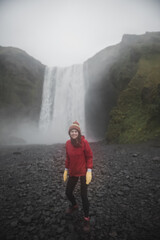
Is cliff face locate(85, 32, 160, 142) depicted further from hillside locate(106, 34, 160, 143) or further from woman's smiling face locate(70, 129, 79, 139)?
woman's smiling face locate(70, 129, 79, 139)

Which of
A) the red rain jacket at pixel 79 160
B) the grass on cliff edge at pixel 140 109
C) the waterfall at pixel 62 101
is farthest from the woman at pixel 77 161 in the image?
the waterfall at pixel 62 101

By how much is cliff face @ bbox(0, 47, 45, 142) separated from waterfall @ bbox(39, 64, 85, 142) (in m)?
2.41

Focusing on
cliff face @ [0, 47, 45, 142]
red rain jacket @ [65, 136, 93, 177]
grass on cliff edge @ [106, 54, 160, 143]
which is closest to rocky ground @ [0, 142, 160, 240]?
A: red rain jacket @ [65, 136, 93, 177]

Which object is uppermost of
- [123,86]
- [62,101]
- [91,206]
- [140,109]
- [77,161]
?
[62,101]

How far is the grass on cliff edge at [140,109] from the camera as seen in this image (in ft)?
40.7

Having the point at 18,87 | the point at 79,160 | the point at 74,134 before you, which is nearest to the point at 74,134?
the point at 74,134

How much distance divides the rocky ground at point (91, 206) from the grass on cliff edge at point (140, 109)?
6.10 metres

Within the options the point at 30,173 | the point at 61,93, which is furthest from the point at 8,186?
the point at 61,93

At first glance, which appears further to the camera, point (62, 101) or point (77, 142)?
point (62, 101)

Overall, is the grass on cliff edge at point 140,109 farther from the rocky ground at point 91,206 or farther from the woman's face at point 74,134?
the woman's face at point 74,134

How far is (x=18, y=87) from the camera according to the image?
33844 millimetres

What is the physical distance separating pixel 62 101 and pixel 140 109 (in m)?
23.9

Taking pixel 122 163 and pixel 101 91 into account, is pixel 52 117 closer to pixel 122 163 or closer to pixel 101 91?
pixel 101 91

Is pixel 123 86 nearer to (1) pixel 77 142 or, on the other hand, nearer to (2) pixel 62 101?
(1) pixel 77 142
